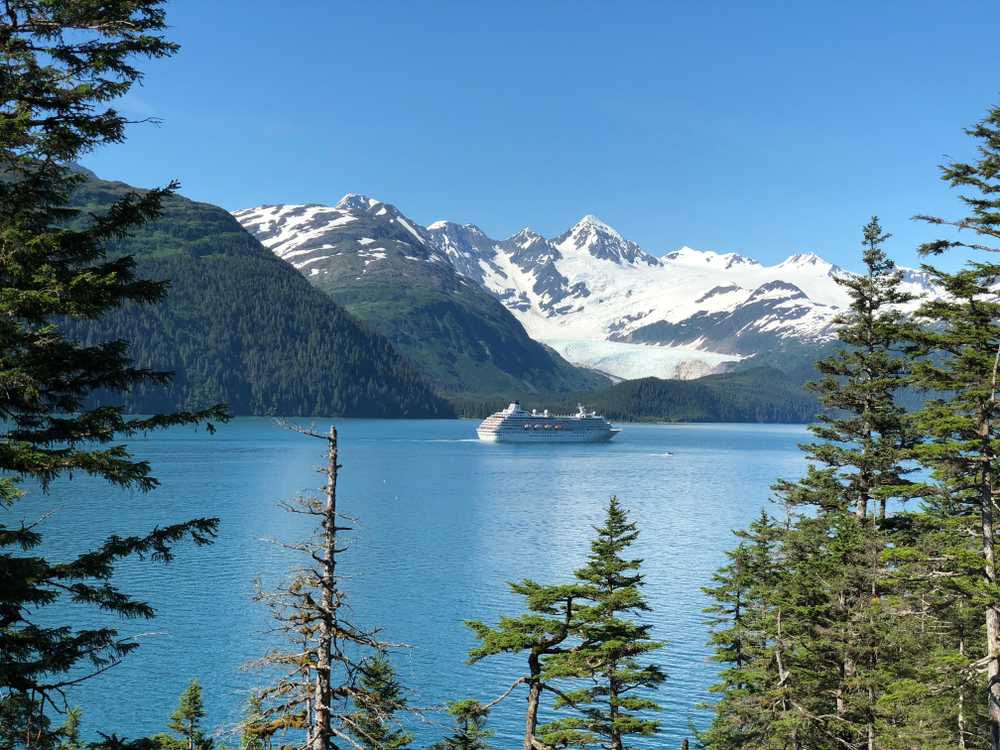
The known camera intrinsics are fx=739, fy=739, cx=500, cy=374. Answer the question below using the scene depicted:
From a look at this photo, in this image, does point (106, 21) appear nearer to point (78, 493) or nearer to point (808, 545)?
point (808, 545)

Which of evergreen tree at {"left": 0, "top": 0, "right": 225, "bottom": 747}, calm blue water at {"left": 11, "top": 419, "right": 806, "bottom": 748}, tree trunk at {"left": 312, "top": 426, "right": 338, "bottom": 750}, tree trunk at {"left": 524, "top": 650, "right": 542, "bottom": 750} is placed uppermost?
evergreen tree at {"left": 0, "top": 0, "right": 225, "bottom": 747}

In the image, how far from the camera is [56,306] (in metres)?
11.9

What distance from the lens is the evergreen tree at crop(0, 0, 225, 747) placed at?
11.8m

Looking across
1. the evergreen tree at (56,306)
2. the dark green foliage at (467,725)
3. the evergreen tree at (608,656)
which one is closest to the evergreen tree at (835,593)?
the evergreen tree at (608,656)

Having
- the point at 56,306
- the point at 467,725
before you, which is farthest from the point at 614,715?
the point at 56,306

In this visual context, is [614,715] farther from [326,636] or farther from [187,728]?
[187,728]

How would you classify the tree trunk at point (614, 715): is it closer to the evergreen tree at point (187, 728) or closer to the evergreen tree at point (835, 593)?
the evergreen tree at point (835, 593)

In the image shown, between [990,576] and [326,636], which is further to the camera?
[990,576]

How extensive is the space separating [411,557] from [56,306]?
66.0m

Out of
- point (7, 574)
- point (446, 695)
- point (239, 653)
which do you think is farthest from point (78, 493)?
point (7, 574)

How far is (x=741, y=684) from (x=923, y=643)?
28.9ft

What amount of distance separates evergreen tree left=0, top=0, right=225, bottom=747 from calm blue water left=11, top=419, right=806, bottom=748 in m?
28.3

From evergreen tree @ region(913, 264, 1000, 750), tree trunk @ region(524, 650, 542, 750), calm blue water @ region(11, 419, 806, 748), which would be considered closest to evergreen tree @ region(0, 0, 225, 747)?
tree trunk @ region(524, 650, 542, 750)

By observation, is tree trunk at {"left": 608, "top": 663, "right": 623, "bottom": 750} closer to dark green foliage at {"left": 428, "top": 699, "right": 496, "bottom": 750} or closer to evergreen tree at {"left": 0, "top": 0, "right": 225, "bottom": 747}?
dark green foliage at {"left": 428, "top": 699, "right": 496, "bottom": 750}
